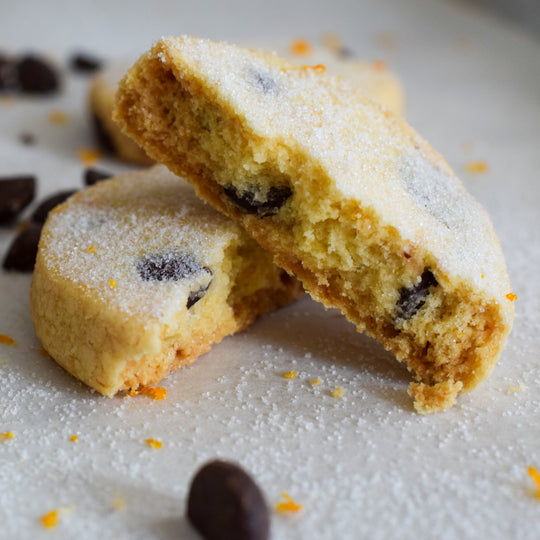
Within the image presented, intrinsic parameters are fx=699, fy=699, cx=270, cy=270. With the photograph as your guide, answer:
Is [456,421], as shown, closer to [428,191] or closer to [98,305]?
[428,191]

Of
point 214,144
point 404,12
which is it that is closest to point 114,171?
point 214,144

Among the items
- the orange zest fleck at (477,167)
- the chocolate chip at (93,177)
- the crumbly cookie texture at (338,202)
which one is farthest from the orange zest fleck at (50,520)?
the orange zest fleck at (477,167)

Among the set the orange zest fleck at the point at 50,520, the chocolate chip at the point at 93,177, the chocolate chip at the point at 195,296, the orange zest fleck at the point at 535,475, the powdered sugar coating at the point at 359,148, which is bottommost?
the orange zest fleck at the point at 50,520

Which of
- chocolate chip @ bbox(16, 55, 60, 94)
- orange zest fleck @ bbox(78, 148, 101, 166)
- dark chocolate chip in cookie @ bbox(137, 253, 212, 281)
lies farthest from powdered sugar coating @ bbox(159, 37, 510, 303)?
chocolate chip @ bbox(16, 55, 60, 94)

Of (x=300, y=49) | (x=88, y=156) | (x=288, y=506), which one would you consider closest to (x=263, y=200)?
(x=288, y=506)

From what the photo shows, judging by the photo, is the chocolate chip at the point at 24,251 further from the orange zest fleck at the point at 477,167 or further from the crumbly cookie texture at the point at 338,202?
the orange zest fleck at the point at 477,167

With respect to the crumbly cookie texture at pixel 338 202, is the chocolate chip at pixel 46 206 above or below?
below

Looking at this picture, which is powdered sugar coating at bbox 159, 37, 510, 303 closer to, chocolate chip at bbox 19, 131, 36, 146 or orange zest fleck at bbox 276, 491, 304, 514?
orange zest fleck at bbox 276, 491, 304, 514
